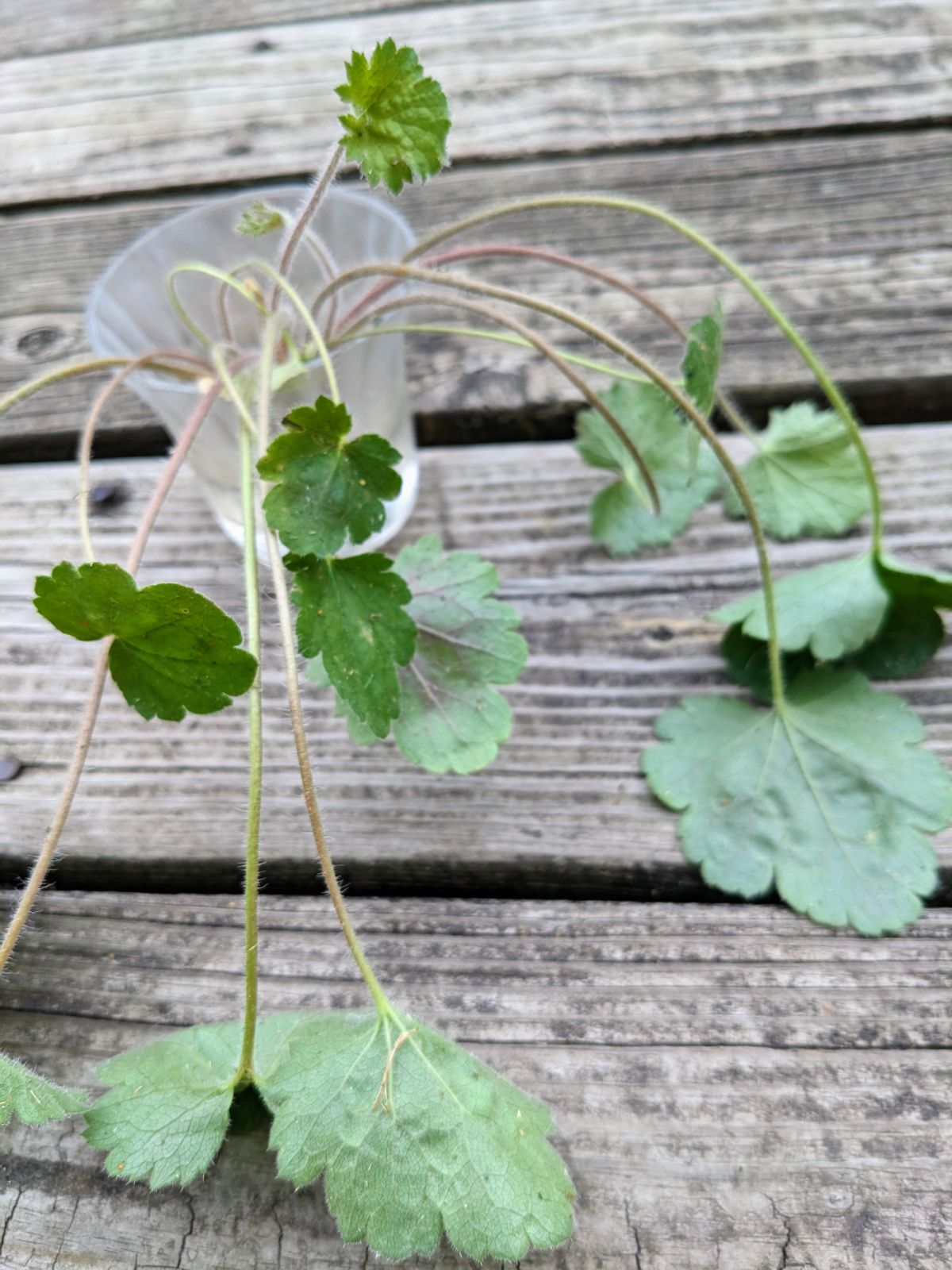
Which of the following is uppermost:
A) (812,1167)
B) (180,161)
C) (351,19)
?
(351,19)

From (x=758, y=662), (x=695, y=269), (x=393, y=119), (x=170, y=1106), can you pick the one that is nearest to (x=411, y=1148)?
(x=170, y=1106)

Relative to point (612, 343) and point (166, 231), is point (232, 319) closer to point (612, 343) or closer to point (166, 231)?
point (166, 231)

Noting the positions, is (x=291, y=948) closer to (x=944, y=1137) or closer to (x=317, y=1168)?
(x=317, y=1168)

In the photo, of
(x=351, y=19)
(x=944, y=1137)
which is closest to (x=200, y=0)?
(x=351, y=19)

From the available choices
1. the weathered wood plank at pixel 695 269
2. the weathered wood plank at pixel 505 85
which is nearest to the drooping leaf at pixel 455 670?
the weathered wood plank at pixel 695 269

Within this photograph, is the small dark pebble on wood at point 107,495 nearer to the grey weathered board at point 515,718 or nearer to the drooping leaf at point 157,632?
the grey weathered board at point 515,718

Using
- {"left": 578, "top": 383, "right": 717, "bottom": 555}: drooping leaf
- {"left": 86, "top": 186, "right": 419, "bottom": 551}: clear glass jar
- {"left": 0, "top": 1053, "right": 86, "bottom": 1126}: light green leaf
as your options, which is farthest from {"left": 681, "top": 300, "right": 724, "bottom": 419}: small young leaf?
{"left": 0, "top": 1053, "right": 86, "bottom": 1126}: light green leaf
